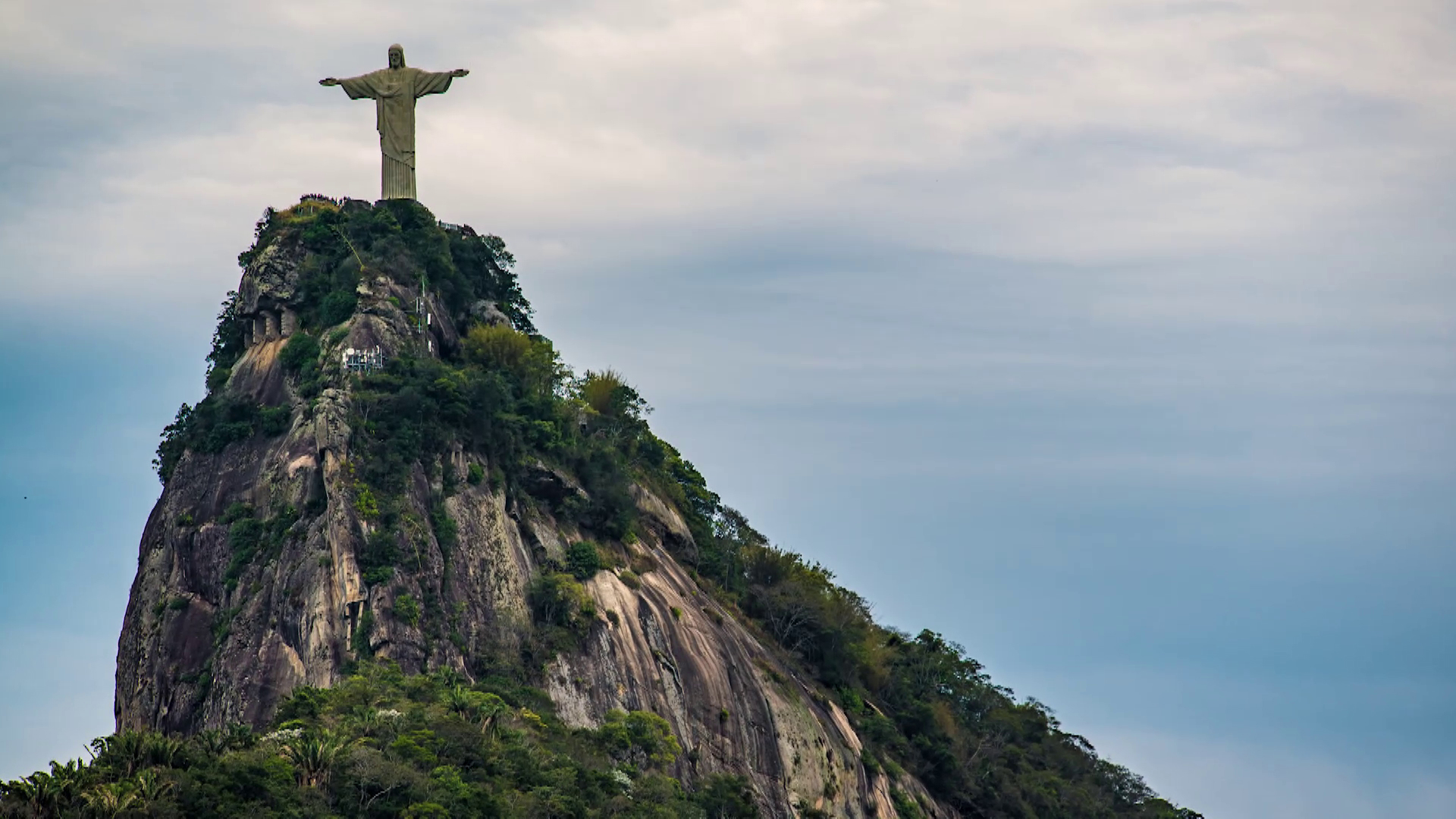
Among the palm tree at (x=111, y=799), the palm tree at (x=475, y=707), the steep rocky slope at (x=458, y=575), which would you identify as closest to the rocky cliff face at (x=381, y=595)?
the steep rocky slope at (x=458, y=575)

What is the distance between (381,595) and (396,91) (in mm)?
27166

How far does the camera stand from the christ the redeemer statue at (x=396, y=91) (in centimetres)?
9919

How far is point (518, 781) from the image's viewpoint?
2990 inches

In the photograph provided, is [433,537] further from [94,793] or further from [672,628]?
[94,793]

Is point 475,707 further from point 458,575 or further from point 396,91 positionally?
point 396,91

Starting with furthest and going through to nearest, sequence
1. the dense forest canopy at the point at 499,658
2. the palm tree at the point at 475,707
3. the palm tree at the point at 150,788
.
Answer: the palm tree at the point at 475,707, the dense forest canopy at the point at 499,658, the palm tree at the point at 150,788

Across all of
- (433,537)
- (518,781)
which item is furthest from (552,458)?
(518,781)

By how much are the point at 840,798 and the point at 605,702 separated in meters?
15.1

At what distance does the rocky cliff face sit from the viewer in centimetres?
8344

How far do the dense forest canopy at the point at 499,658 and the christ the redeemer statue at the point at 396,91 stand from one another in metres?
3.41

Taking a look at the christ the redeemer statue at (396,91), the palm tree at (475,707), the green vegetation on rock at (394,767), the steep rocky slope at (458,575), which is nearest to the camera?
the green vegetation on rock at (394,767)

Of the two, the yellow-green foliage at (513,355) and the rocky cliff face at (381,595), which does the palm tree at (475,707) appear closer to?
the rocky cliff face at (381,595)

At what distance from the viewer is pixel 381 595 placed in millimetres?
83750

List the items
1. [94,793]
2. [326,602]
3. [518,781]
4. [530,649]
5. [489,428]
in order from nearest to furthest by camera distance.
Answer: [94,793] < [518,781] < [326,602] < [530,649] < [489,428]
